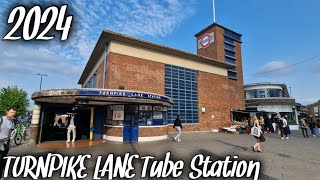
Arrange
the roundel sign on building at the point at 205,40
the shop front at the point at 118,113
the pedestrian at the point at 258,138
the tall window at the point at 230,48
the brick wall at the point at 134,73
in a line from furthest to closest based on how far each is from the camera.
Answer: the roundel sign on building at the point at 205,40, the tall window at the point at 230,48, the brick wall at the point at 134,73, the shop front at the point at 118,113, the pedestrian at the point at 258,138

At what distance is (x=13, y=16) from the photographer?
6.15 meters

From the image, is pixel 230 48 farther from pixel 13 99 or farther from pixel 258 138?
pixel 13 99

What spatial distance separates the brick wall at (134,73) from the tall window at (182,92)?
3.69 ft

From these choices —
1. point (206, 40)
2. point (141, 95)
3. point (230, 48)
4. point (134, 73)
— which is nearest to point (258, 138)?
point (141, 95)

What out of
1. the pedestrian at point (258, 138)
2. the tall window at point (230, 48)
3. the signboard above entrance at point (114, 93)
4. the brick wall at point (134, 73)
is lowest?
the pedestrian at point (258, 138)

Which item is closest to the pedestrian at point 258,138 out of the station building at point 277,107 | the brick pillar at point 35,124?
the brick pillar at point 35,124

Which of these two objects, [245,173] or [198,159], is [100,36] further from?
[245,173]

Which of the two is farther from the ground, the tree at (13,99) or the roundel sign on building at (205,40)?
the roundel sign on building at (205,40)

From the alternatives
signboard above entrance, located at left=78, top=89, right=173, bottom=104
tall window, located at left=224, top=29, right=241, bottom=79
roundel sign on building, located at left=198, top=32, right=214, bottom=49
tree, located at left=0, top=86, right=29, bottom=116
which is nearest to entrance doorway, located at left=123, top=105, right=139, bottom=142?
signboard above entrance, located at left=78, top=89, right=173, bottom=104

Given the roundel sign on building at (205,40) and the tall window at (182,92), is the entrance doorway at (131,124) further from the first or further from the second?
the roundel sign on building at (205,40)

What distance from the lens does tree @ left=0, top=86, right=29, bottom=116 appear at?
34844 millimetres

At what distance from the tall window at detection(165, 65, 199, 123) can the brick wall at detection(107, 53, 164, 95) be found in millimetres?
1123

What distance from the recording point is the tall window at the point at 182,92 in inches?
783

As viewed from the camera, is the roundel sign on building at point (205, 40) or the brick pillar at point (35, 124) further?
the roundel sign on building at point (205, 40)
